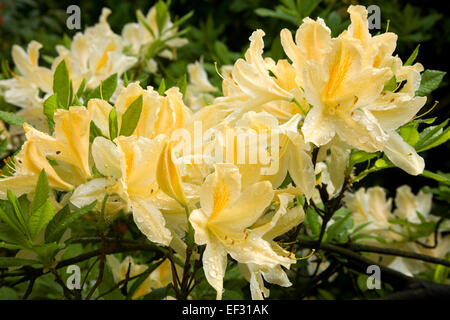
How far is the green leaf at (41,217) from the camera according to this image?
2.80ft

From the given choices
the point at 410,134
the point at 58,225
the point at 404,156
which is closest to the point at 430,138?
Result: the point at 410,134

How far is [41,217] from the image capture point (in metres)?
0.86

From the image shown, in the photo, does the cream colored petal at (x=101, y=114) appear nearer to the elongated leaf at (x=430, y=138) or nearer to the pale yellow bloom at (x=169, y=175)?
the pale yellow bloom at (x=169, y=175)

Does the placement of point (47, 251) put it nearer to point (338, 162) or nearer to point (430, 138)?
point (338, 162)

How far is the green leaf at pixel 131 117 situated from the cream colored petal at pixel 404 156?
0.41 m

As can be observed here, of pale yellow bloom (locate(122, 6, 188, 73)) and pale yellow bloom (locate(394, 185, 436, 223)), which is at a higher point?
pale yellow bloom (locate(122, 6, 188, 73))

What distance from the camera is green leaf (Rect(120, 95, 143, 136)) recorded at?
908 mm

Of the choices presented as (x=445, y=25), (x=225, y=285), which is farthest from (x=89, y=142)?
(x=445, y=25)

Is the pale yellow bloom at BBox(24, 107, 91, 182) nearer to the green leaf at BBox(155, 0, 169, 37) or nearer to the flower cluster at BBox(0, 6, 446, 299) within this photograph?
the flower cluster at BBox(0, 6, 446, 299)

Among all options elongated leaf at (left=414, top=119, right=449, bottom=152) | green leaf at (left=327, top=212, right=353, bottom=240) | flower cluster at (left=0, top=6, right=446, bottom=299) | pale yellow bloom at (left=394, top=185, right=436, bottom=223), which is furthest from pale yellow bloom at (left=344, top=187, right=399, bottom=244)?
flower cluster at (left=0, top=6, right=446, bottom=299)

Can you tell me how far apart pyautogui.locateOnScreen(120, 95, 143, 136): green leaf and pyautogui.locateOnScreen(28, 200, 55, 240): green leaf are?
166 millimetres

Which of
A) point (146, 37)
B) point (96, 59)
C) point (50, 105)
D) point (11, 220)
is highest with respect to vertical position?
point (146, 37)

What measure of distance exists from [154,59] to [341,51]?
1.31 m

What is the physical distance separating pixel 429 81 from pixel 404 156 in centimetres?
29
